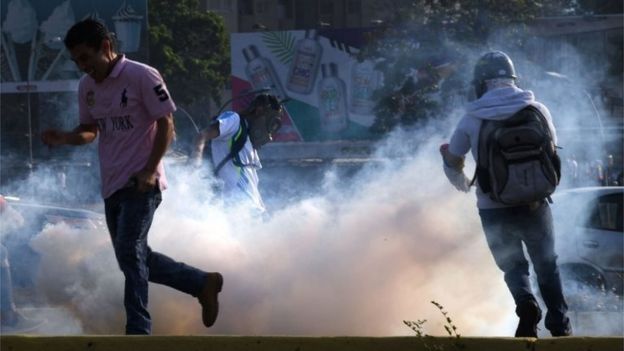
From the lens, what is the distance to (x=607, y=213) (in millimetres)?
12016

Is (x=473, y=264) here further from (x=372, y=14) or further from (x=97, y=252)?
(x=372, y=14)

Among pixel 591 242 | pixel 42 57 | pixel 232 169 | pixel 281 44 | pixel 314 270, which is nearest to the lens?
pixel 314 270

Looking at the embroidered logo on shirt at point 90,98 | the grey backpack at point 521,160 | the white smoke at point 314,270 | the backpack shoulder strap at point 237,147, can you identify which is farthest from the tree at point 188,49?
the grey backpack at point 521,160

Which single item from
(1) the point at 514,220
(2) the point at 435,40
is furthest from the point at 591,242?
(2) the point at 435,40

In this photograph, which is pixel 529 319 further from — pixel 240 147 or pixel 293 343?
pixel 240 147

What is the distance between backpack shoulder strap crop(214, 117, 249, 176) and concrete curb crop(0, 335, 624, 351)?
3.31m

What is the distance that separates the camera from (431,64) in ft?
81.5

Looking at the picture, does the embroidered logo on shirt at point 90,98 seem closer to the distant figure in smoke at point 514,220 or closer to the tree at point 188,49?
the distant figure in smoke at point 514,220

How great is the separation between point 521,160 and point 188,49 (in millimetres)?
49759

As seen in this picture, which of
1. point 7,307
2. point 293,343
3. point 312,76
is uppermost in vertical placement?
point 293,343

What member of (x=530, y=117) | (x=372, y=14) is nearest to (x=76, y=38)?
(x=530, y=117)

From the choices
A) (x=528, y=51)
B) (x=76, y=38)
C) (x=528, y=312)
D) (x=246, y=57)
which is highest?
(x=76, y=38)

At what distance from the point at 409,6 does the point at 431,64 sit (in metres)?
7.50

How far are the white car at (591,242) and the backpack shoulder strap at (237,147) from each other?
413cm
